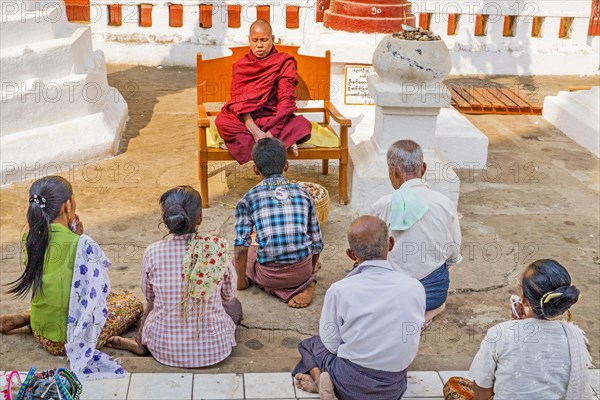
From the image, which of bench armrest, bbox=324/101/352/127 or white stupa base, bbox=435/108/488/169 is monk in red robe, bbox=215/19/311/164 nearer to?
bench armrest, bbox=324/101/352/127

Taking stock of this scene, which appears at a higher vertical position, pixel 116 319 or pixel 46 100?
pixel 46 100

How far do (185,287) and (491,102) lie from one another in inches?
255

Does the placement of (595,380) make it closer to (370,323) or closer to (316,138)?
(370,323)

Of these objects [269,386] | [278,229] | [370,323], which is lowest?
[269,386]

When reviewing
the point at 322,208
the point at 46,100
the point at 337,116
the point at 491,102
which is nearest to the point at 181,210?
the point at 322,208

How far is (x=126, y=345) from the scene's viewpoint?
4.18 metres

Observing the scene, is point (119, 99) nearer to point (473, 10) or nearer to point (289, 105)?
point (289, 105)

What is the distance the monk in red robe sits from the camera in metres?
6.13

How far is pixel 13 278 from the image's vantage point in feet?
16.7

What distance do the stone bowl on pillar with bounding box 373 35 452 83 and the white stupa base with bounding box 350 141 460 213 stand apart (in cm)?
61

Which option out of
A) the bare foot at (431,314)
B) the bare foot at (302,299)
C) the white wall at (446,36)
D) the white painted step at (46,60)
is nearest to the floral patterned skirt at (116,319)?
the bare foot at (302,299)

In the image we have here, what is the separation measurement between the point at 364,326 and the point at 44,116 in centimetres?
451

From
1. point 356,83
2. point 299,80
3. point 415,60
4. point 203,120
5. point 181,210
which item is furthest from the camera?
point 356,83

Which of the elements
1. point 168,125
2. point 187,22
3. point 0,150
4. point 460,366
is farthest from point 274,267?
point 187,22
